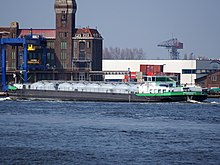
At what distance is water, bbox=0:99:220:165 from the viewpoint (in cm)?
4244

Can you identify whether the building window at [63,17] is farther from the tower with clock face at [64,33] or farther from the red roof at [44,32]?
the red roof at [44,32]

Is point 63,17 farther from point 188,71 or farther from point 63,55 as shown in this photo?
point 188,71

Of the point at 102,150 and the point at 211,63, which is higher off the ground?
the point at 211,63

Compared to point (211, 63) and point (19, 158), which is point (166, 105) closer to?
point (19, 158)

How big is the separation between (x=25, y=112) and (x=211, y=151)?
108 ft

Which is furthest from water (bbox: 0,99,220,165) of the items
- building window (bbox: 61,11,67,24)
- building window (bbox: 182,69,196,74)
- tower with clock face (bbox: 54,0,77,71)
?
building window (bbox: 182,69,196,74)

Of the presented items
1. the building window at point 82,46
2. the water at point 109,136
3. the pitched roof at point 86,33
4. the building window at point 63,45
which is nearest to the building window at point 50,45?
the building window at point 63,45

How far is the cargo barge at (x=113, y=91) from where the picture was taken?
302 feet

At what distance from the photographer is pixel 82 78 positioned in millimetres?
128125

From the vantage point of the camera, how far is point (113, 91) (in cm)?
9812

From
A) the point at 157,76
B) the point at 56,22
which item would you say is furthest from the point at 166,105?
the point at 56,22

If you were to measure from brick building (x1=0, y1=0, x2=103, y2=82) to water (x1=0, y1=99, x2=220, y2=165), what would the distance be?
53.3 meters

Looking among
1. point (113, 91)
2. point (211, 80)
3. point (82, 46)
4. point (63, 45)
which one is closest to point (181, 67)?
point (211, 80)

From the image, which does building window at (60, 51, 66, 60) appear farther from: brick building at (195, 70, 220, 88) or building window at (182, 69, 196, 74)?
brick building at (195, 70, 220, 88)
